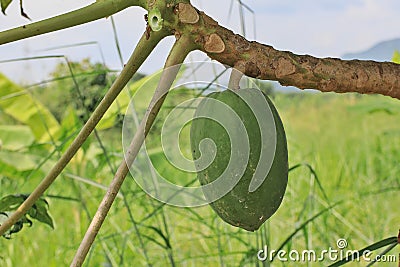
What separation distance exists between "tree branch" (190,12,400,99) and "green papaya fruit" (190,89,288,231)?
4 centimetres

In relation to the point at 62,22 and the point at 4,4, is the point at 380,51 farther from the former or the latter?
the point at 62,22

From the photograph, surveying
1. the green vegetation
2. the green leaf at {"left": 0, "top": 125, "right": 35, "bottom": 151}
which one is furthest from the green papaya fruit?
the green leaf at {"left": 0, "top": 125, "right": 35, "bottom": 151}

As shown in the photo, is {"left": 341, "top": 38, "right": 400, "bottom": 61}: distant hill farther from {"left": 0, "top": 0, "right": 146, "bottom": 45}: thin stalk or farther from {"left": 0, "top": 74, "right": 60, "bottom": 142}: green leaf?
{"left": 0, "top": 0, "right": 146, "bottom": 45}: thin stalk

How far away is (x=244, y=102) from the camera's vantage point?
68 centimetres

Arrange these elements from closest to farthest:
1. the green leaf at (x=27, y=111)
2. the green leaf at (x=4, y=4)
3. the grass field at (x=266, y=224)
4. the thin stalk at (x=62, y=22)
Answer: the thin stalk at (x=62, y=22) < the green leaf at (x=4, y=4) < the grass field at (x=266, y=224) < the green leaf at (x=27, y=111)

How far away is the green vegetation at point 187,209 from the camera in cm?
164

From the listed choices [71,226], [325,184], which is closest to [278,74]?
[71,226]

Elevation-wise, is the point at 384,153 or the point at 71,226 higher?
the point at 384,153

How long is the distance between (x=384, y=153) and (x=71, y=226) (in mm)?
1346

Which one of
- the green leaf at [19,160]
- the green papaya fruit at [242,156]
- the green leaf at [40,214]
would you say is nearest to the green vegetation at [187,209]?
the green leaf at [19,160]

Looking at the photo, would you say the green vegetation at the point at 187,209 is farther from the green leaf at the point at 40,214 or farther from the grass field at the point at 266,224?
the green leaf at the point at 40,214

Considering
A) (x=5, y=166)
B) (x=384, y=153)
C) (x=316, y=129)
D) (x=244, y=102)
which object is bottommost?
(x=244, y=102)

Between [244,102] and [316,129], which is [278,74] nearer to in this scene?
[244,102]

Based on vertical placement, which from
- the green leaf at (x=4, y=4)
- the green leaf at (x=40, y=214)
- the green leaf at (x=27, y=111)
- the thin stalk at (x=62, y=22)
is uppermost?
the green leaf at (x=27, y=111)
